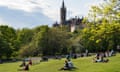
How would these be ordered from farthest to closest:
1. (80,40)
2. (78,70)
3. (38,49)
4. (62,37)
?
(80,40) → (62,37) → (38,49) → (78,70)

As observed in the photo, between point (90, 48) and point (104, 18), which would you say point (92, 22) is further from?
point (90, 48)

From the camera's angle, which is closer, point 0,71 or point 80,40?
point 0,71

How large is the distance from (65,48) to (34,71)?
87.3m

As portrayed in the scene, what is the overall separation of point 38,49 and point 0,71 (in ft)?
236

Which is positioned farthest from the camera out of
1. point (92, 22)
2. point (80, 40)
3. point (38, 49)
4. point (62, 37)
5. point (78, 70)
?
point (80, 40)

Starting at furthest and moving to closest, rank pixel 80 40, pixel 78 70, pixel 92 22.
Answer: pixel 80 40 → pixel 92 22 → pixel 78 70

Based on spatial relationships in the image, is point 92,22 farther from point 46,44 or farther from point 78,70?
point 46,44

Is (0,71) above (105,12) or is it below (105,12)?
below

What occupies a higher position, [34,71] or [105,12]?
[105,12]

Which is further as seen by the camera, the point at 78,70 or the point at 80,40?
the point at 80,40

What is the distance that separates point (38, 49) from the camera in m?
121

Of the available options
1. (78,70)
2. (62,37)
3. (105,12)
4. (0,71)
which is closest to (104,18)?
(105,12)

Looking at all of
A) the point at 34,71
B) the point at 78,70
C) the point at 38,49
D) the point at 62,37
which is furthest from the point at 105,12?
the point at 62,37

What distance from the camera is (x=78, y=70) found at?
42.0 metres
